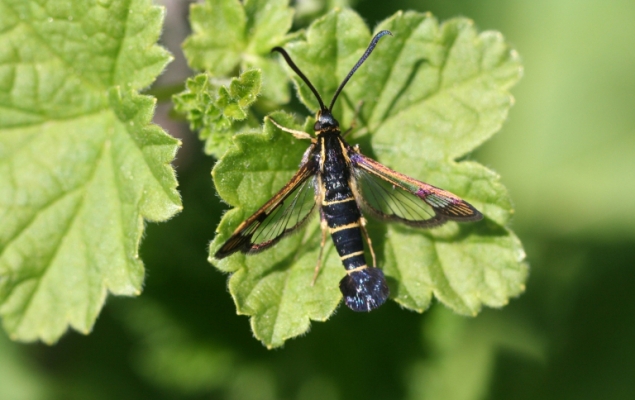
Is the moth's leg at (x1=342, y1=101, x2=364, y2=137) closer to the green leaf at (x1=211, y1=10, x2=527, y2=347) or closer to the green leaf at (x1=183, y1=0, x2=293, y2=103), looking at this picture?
the green leaf at (x1=211, y1=10, x2=527, y2=347)

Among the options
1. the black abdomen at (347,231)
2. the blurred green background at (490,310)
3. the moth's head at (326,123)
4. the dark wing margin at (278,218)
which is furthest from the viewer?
the blurred green background at (490,310)

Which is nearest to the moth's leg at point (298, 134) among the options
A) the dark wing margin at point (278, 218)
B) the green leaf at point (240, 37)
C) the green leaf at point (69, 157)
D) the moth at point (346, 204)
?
the moth at point (346, 204)

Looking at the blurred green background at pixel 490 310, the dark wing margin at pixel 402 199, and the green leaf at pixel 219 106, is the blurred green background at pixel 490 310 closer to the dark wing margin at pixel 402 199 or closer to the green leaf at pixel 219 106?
the green leaf at pixel 219 106

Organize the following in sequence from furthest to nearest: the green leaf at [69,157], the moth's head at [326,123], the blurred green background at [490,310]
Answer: the blurred green background at [490,310] < the green leaf at [69,157] < the moth's head at [326,123]

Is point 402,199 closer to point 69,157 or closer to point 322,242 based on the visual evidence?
point 322,242

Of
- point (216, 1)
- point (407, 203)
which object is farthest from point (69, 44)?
point (407, 203)

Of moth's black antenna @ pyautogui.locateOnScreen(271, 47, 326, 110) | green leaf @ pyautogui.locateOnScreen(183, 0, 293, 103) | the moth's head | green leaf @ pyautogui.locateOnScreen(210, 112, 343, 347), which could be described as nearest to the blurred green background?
green leaf @ pyautogui.locateOnScreen(183, 0, 293, 103)

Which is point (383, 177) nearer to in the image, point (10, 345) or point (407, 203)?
point (407, 203)
